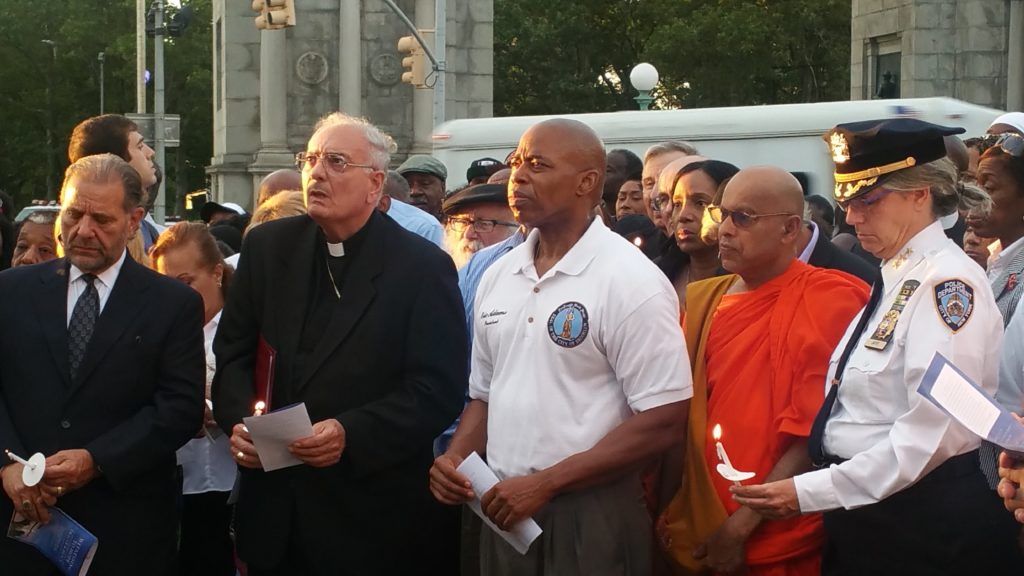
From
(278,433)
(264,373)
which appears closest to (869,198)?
(278,433)

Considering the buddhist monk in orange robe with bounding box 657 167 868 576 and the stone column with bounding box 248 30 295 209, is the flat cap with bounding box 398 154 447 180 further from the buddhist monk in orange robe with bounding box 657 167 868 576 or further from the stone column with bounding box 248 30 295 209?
the stone column with bounding box 248 30 295 209

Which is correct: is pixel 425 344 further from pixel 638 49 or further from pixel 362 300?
pixel 638 49

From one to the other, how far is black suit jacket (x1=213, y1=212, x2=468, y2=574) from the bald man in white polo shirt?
31 centimetres

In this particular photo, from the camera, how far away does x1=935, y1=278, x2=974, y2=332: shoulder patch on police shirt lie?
414 centimetres

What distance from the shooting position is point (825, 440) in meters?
4.49

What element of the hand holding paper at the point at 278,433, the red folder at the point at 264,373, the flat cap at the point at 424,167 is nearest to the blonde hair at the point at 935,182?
the hand holding paper at the point at 278,433

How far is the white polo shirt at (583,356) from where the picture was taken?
4.65 meters

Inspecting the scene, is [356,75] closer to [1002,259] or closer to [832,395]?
[1002,259]

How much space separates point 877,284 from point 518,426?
4.07ft

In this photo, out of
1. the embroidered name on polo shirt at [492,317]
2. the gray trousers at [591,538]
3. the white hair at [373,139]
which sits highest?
the white hair at [373,139]

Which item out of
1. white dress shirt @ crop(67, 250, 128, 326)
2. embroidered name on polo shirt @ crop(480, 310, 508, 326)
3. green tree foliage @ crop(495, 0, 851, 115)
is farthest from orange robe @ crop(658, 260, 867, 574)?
green tree foliage @ crop(495, 0, 851, 115)

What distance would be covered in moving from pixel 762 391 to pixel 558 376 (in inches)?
27.3

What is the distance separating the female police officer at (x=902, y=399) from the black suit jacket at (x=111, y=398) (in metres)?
2.17

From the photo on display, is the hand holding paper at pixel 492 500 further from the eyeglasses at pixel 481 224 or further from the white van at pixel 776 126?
the white van at pixel 776 126
